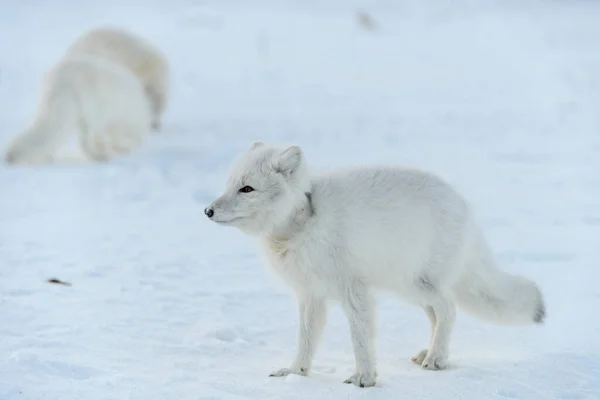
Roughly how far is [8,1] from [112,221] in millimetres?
22475

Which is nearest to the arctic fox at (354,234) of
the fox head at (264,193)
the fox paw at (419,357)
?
the fox head at (264,193)

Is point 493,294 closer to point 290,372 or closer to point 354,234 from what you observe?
point 354,234

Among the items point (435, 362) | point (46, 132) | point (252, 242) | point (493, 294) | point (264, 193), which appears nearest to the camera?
point (264, 193)

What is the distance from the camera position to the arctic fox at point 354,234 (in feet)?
12.1

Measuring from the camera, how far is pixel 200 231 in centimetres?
667

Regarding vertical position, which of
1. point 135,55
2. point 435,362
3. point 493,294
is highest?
point 135,55

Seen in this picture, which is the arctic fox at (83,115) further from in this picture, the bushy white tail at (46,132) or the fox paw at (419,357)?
the fox paw at (419,357)

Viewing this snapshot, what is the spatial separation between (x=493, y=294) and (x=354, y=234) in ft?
2.88

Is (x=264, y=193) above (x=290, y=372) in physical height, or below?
above

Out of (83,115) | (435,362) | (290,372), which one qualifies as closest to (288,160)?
(290,372)

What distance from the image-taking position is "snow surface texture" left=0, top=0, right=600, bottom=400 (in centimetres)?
378

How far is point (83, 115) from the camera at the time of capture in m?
9.12

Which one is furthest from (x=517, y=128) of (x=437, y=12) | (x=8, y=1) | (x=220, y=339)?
(x=8, y=1)

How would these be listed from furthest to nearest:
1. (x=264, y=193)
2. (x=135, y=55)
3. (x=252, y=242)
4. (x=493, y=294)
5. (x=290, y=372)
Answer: (x=135, y=55), (x=252, y=242), (x=493, y=294), (x=290, y=372), (x=264, y=193)
